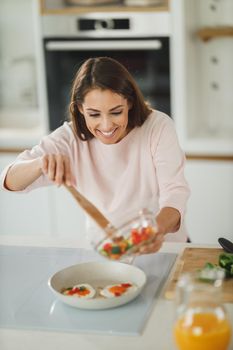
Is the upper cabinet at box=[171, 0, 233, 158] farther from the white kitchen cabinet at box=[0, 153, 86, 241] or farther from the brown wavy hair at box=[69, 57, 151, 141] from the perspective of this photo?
the brown wavy hair at box=[69, 57, 151, 141]

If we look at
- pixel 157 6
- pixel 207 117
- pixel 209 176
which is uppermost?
pixel 157 6

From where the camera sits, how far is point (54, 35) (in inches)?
106

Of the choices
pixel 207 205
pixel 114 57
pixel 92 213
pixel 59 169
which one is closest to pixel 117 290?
pixel 92 213

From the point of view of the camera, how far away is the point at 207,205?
264 centimetres

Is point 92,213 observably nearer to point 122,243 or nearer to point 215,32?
point 122,243

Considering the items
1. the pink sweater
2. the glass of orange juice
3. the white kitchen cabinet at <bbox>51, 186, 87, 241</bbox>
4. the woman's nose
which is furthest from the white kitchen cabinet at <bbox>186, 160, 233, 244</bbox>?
the glass of orange juice

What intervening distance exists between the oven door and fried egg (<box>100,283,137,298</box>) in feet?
4.52

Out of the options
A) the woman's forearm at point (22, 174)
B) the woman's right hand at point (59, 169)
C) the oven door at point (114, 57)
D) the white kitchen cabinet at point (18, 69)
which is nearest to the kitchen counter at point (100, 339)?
the woman's right hand at point (59, 169)

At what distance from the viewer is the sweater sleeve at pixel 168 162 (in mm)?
1565

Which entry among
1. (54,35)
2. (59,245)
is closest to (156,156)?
(59,245)

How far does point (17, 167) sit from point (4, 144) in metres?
1.22

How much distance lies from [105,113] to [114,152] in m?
0.14

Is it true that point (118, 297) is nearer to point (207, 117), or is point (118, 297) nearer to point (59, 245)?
point (59, 245)

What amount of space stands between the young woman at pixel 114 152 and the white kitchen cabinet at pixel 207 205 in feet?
3.13
